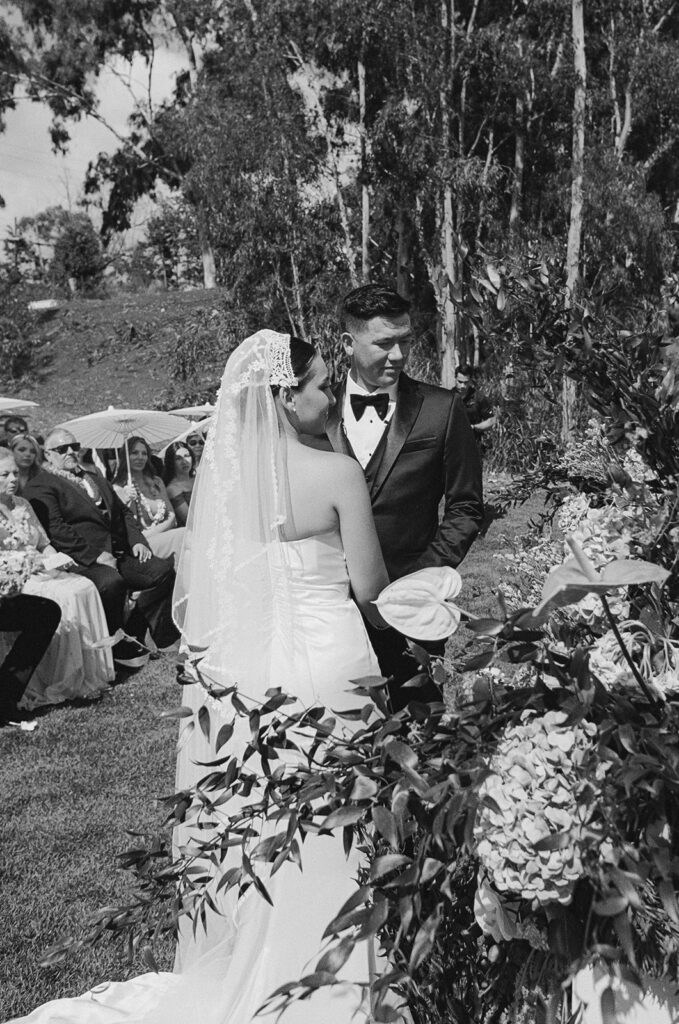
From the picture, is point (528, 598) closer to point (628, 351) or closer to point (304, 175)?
point (628, 351)

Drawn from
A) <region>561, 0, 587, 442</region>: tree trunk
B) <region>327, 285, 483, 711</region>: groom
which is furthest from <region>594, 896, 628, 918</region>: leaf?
<region>561, 0, 587, 442</region>: tree trunk

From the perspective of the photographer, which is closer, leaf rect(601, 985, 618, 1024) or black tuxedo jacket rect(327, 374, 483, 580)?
leaf rect(601, 985, 618, 1024)

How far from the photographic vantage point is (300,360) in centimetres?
260

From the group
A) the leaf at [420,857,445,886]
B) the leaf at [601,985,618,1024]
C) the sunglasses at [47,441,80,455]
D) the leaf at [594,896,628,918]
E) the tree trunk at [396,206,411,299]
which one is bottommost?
the sunglasses at [47,441,80,455]

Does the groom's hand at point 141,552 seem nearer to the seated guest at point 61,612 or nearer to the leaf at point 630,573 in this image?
the seated guest at point 61,612

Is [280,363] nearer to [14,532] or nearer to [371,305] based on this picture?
[371,305]

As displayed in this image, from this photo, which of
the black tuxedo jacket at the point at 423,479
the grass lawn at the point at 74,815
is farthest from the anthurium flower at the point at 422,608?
the black tuxedo jacket at the point at 423,479

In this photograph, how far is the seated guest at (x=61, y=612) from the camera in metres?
5.73

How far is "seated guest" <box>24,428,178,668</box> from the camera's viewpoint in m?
6.58

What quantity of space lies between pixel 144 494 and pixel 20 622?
246cm

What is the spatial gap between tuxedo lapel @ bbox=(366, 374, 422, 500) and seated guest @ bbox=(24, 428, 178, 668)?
138 inches

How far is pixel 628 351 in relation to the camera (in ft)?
4.33

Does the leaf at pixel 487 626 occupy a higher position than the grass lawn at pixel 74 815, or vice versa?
the leaf at pixel 487 626

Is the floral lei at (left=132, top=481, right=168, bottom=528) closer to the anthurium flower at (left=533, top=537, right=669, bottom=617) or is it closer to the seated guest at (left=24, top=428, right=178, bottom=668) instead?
the seated guest at (left=24, top=428, right=178, bottom=668)
